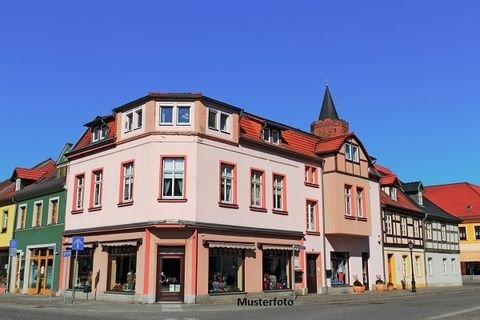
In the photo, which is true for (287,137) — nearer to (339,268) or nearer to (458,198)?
(339,268)

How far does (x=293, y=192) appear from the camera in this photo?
32.5 meters

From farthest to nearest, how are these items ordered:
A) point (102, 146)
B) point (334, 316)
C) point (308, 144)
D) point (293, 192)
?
point (308, 144)
point (293, 192)
point (102, 146)
point (334, 316)

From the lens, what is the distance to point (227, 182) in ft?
93.2

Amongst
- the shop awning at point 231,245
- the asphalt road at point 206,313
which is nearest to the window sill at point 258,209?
the shop awning at point 231,245

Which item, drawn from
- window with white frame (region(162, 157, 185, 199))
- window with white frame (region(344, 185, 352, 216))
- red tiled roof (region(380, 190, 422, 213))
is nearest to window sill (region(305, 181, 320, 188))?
window with white frame (region(344, 185, 352, 216))

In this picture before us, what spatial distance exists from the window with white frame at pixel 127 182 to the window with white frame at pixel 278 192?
8644 millimetres

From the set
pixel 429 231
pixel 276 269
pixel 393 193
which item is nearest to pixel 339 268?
pixel 276 269

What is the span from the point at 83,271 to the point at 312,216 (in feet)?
47.3

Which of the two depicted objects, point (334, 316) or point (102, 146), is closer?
point (334, 316)

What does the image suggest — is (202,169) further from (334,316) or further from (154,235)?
(334,316)

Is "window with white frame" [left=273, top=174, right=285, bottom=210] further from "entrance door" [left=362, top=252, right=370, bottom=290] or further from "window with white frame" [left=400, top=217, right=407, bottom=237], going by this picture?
"window with white frame" [left=400, top=217, right=407, bottom=237]

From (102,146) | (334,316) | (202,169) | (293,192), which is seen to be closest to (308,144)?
(293,192)

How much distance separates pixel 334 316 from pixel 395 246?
84.5ft

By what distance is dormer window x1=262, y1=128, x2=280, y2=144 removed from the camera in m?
32.0
